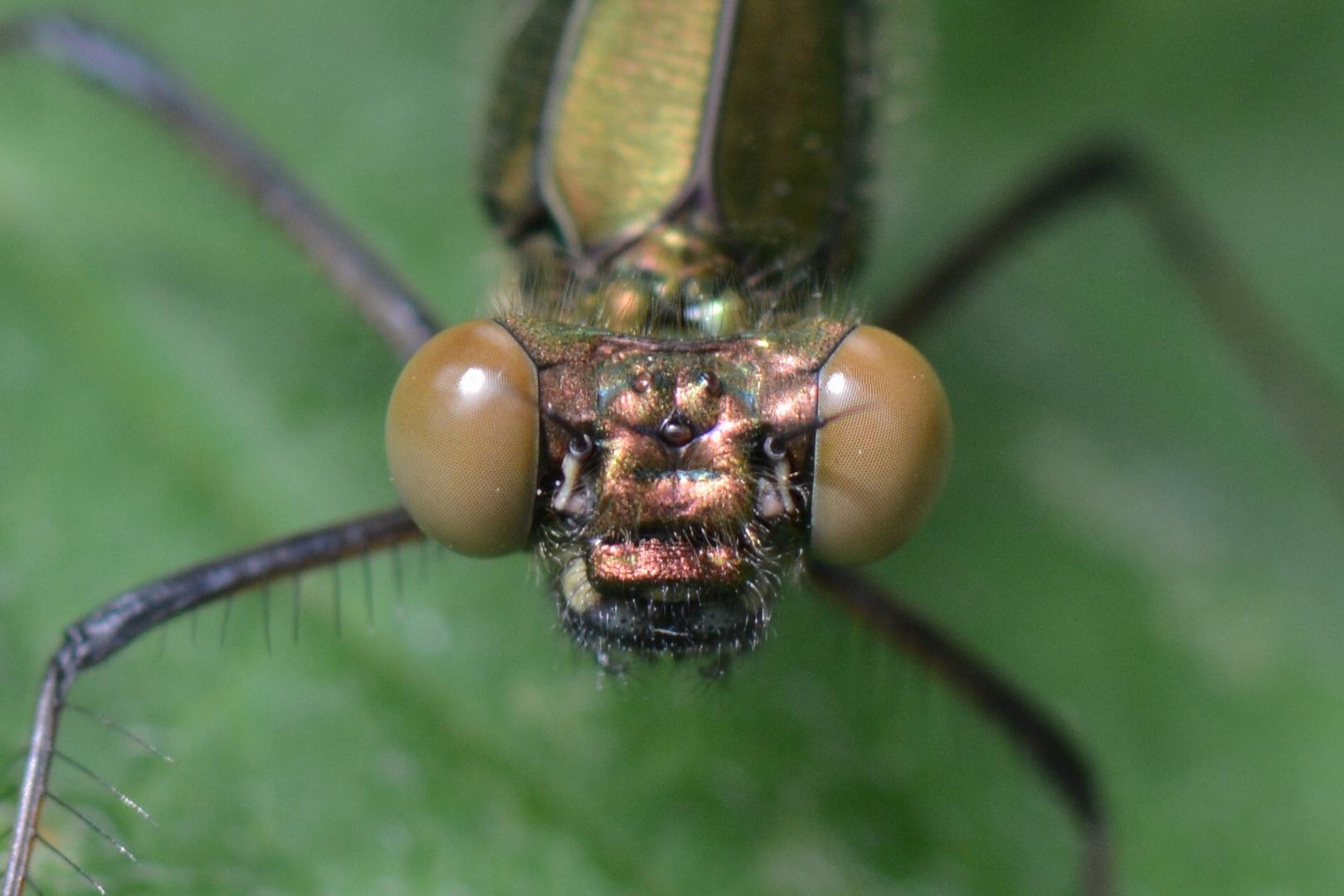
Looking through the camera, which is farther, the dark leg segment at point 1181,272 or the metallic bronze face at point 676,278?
the dark leg segment at point 1181,272

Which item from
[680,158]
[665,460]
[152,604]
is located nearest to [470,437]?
[665,460]

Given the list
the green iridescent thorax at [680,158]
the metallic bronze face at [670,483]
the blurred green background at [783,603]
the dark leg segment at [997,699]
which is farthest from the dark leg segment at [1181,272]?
the metallic bronze face at [670,483]

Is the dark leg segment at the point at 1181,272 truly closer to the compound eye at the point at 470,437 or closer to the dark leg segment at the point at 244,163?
the dark leg segment at the point at 244,163

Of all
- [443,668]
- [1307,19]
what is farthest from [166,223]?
[1307,19]

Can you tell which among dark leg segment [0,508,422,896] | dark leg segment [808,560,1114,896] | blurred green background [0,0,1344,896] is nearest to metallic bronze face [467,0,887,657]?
blurred green background [0,0,1344,896]

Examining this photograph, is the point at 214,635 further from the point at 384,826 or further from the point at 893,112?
the point at 893,112

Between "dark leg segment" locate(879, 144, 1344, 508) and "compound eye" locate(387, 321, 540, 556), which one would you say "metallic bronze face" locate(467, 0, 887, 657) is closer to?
"compound eye" locate(387, 321, 540, 556)

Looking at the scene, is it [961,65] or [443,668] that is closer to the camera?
[443,668]
